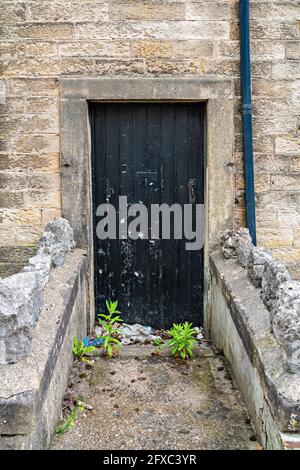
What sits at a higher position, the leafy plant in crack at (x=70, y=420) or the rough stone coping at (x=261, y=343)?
the rough stone coping at (x=261, y=343)

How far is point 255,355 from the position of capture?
2553 mm

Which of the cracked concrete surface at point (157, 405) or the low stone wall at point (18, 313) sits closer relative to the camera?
the low stone wall at point (18, 313)

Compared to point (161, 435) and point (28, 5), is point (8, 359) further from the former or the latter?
point (28, 5)

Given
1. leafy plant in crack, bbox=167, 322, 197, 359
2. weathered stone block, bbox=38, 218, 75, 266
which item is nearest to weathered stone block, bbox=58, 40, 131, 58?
weathered stone block, bbox=38, 218, 75, 266

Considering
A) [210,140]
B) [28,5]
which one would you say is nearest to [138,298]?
[210,140]

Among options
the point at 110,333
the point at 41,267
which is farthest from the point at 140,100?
the point at 110,333

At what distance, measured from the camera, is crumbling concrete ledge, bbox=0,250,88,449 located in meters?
2.07

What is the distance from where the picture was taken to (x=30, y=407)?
208 centimetres

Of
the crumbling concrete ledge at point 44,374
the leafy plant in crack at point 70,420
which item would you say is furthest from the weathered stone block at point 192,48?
the leafy plant in crack at point 70,420

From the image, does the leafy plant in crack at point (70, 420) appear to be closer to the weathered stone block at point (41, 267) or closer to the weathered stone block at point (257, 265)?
the weathered stone block at point (41, 267)

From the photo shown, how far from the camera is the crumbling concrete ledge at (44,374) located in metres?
2.07

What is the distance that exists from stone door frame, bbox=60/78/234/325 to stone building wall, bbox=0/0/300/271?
89 millimetres

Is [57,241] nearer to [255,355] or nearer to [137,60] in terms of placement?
[137,60]

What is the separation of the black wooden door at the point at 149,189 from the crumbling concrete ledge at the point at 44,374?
755 millimetres
